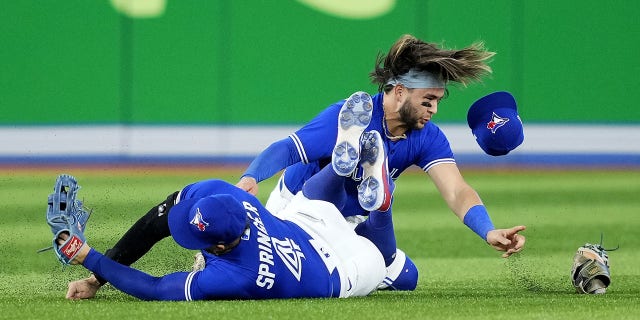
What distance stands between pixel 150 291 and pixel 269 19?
6.80 meters

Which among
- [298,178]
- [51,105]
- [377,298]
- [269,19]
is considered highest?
[269,19]

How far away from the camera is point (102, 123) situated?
35.6 ft

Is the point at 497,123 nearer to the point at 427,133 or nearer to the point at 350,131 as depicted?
the point at 427,133

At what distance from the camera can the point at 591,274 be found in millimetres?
5082

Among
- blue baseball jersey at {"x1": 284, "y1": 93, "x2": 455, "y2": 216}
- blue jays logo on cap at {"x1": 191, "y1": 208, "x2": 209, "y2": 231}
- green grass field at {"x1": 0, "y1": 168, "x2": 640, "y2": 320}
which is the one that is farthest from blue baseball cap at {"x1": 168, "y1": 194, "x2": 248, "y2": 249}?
blue baseball jersey at {"x1": 284, "y1": 93, "x2": 455, "y2": 216}

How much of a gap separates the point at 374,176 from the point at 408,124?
502 millimetres

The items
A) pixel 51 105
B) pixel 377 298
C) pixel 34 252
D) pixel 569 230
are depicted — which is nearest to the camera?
pixel 377 298

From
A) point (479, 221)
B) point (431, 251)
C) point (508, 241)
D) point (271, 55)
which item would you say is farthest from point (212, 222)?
point (271, 55)

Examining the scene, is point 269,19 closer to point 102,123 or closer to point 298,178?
point 102,123

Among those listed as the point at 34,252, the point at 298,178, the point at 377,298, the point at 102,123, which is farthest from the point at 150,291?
the point at 102,123

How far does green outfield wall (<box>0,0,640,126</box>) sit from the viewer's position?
10.8 m

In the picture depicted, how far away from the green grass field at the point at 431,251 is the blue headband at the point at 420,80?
0.92 m

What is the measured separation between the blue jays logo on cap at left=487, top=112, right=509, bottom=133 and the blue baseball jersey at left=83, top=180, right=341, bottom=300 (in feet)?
4.14

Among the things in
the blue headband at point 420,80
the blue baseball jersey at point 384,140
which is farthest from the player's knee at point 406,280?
the blue headband at point 420,80
